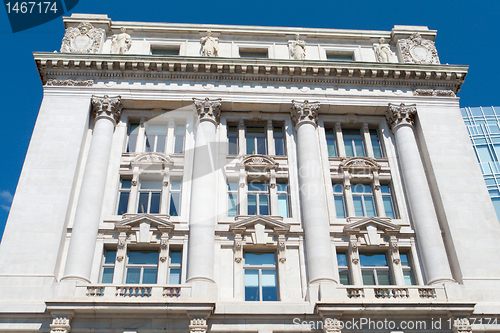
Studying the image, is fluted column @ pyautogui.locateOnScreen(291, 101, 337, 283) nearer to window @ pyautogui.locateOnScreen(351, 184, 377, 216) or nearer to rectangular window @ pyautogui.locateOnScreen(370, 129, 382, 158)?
window @ pyautogui.locateOnScreen(351, 184, 377, 216)

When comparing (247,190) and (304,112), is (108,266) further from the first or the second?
(304,112)

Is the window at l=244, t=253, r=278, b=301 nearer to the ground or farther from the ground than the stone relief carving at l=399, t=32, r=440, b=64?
nearer to the ground

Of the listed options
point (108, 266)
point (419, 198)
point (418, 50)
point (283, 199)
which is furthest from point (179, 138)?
point (418, 50)

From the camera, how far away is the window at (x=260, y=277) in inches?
1066

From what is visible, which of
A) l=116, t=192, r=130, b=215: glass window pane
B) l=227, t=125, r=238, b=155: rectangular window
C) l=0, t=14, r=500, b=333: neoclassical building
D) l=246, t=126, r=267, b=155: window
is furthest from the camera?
l=246, t=126, r=267, b=155: window

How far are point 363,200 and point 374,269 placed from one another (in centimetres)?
459

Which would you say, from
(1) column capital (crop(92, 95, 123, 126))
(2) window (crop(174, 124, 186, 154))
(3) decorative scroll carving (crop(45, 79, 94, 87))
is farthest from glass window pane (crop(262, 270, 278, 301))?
(3) decorative scroll carving (crop(45, 79, 94, 87))

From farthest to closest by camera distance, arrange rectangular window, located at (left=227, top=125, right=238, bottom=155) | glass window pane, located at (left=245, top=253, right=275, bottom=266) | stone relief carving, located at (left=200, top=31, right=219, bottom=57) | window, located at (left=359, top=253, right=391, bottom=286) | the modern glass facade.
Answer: the modern glass facade → stone relief carving, located at (left=200, top=31, right=219, bottom=57) → rectangular window, located at (left=227, top=125, right=238, bottom=155) → glass window pane, located at (left=245, top=253, right=275, bottom=266) → window, located at (left=359, top=253, right=391, bottom=286)

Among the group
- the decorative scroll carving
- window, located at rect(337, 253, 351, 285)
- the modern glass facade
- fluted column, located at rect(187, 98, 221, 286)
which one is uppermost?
the modern glass facade

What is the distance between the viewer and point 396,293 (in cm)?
2570

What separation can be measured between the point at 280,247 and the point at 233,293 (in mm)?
3640

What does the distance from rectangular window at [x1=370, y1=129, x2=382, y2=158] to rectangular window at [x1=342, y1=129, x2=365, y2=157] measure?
759 mm

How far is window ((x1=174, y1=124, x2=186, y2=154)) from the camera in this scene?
109 ft

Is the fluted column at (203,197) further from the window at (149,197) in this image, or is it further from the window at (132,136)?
the window at (132,136)
